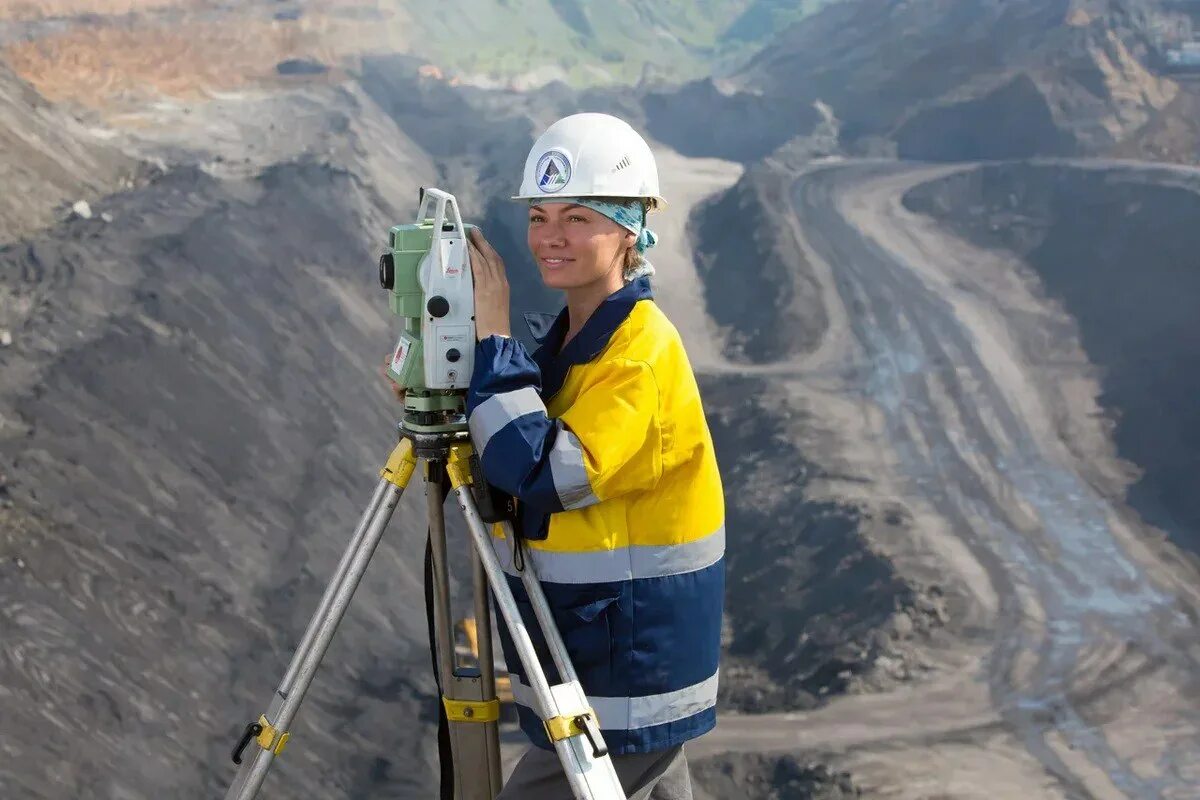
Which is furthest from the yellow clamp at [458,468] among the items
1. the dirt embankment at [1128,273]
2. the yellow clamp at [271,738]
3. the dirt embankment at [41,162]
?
the dirt embankment at [1128,273]

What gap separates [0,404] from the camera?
745 cm

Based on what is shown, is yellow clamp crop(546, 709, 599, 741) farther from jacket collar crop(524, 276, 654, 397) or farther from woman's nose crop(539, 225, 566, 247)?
woman's nose crop(539, 225, 566, 247)

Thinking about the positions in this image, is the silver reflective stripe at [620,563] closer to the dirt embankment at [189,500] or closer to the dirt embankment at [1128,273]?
the dirt embankment at [189,500]

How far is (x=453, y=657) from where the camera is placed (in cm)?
252

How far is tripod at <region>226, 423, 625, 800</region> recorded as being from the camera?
2.03 meters

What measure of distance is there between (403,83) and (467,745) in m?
12.2

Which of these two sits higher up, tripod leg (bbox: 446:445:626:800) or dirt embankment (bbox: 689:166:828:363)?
dirt embankment (bbox: 689:166:828:363)

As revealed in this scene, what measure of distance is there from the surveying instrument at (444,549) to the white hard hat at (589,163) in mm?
198

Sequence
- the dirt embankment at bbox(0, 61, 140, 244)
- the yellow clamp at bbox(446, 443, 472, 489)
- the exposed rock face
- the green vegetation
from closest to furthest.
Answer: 1. the yellow clamp at bbox(446, 443, 472, 489)
2. the dirt embankment at bbox(0, 61, 140, 244)
3. the green vegetation
4. the exposed rock face

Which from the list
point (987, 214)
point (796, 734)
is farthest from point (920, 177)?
point (796, 734)

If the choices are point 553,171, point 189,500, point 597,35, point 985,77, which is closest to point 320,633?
point 553,171

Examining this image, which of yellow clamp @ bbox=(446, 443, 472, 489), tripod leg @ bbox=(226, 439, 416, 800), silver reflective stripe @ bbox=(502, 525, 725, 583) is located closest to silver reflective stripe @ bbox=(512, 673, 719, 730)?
silver reflective stripe @ bbox=(502, 525, 725, 583)

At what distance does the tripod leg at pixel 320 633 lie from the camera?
2.37 meters

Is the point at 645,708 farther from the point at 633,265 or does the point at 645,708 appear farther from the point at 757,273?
the point at 757,273
